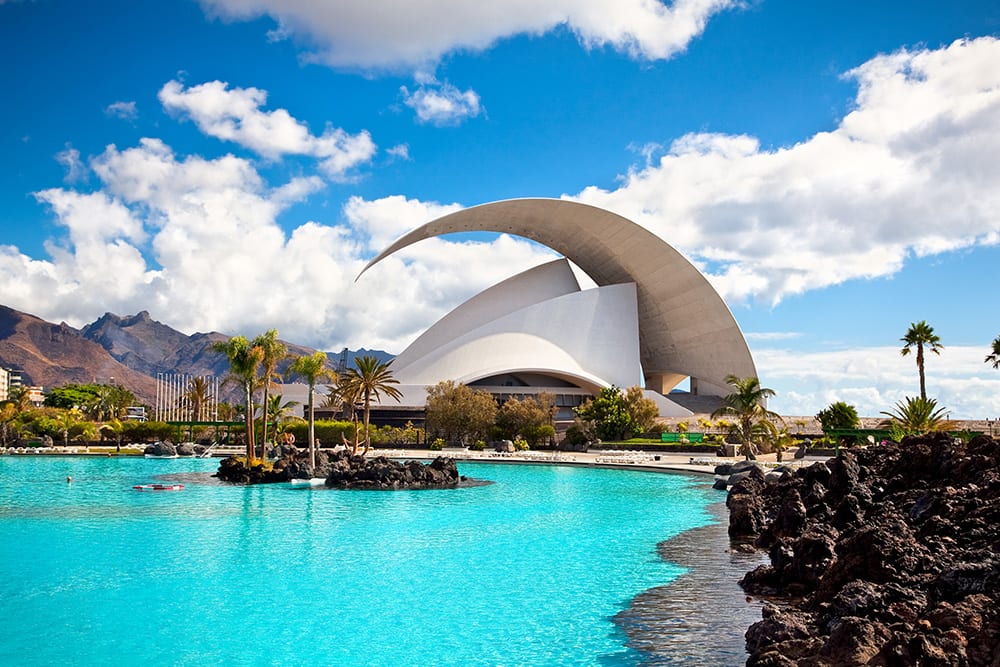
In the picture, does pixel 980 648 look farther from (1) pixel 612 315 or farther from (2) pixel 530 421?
(1) pixel 612 315

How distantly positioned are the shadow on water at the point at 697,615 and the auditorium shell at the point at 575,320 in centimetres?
3596

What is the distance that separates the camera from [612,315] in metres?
53.2

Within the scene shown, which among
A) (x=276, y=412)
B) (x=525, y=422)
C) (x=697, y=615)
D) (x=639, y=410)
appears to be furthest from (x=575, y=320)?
(x=697, y=615)

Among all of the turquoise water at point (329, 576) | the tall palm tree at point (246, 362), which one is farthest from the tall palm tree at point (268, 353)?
the turquoise water at point (329, 576)

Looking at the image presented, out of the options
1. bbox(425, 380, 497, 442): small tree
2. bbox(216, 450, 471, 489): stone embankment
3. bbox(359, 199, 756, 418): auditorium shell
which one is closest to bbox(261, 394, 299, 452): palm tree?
bbox(425, 380, 497, 442): small tree

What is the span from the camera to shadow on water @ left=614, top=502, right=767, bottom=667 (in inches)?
278

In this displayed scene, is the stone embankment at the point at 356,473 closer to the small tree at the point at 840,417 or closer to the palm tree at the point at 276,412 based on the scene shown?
the palm tree at the point at 276,412

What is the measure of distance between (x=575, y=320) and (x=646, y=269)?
6130 mm

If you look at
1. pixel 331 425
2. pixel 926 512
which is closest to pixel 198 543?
pixel 926 512

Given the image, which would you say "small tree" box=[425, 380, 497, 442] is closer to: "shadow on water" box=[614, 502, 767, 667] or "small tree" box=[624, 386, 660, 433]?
"small tree" box=[624, 386, 660, 433]

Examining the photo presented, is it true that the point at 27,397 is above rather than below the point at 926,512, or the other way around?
above

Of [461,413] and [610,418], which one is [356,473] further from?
[610,418]

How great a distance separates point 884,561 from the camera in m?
7.77

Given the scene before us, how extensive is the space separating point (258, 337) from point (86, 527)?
45.1ft
